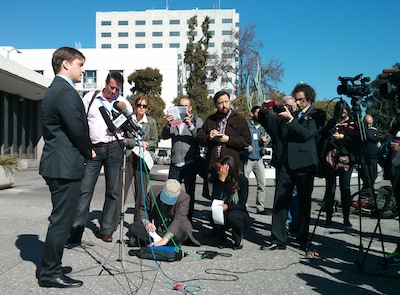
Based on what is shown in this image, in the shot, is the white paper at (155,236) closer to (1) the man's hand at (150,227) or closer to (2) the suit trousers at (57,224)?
(1) the man's hand at (150,227)

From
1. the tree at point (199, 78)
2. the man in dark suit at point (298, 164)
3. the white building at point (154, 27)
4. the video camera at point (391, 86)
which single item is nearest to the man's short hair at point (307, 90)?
the man in dark suit at point (298, 164)

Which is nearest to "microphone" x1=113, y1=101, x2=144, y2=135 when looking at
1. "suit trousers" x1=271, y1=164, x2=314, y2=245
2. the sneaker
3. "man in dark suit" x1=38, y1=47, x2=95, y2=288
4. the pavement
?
"man in dark suit" x1=38, y1=47, x2=95, y2=288

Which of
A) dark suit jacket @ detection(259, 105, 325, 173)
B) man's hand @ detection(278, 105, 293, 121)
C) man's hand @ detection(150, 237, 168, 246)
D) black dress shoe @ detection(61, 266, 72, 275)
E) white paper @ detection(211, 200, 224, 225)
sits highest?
man's hand @ detection(278, 105, 293, 121)

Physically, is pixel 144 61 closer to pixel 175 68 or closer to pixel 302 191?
pixel 175 68

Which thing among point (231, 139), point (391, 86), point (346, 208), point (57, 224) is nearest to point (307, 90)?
Answer: point (231, 139)

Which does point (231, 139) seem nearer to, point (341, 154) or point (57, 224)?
point (341, 154)

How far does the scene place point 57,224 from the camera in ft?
12.4

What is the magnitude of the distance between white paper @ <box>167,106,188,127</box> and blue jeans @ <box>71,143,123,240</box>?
0.84 meters

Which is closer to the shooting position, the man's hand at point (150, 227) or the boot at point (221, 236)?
the man's hand at point (150, 227)

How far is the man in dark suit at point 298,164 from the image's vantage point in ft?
17.1

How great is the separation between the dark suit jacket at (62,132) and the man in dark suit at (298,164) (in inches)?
95.0

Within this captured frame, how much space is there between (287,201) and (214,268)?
142 cm

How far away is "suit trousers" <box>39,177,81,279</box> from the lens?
12.3 feet

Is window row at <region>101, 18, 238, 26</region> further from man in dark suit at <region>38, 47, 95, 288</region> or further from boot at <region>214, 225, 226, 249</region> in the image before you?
man in dark suit at <region>38, 47, 95, 288</region>
